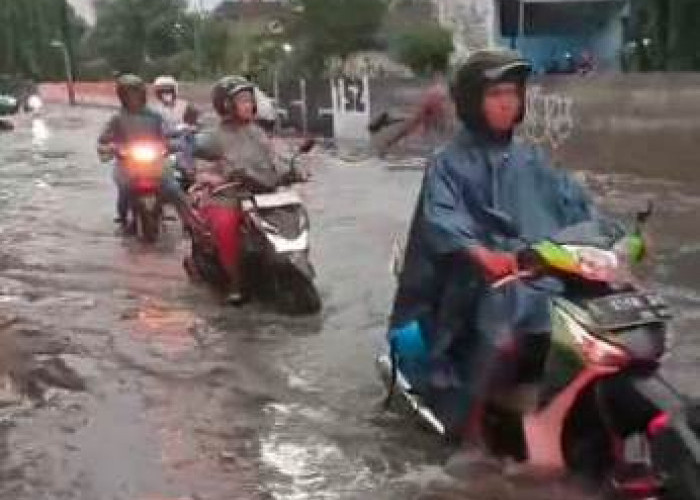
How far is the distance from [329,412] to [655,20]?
87.8 ft

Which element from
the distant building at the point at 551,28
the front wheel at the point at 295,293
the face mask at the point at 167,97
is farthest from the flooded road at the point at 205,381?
the distant building at the point at 551,28

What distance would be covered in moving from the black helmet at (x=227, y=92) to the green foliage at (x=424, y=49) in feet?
100

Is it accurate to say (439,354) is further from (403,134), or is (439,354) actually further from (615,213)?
(403,134)

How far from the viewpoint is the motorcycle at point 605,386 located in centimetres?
459

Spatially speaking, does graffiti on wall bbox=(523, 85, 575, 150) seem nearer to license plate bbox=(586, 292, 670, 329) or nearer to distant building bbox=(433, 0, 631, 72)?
license plate bbox=(586, 292, 670, 329)

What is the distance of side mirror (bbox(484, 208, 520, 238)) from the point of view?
5.91 meters

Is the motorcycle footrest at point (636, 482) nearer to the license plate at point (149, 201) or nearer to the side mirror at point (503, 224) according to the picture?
the side mirror at point (503, 224)

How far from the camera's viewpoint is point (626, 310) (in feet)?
16.0

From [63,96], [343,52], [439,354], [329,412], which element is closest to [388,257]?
[329,412]

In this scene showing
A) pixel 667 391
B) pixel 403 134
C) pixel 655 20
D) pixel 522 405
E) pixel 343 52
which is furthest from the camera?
pixel 343 52

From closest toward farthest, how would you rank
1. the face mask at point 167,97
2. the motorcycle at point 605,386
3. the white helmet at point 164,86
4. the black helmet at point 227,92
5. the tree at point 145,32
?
the motorcycle at point 605,386, the black helmet at point 227,92, the face mask at point 167,97, the white helmet at point 164,86, the tree at point 145,32

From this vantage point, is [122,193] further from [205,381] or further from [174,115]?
[205,381]

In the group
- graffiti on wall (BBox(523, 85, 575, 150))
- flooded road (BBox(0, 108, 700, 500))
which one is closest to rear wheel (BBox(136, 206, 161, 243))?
flooded road (BBox(0, 108, 700, 500))

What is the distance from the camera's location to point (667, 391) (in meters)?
4.81
